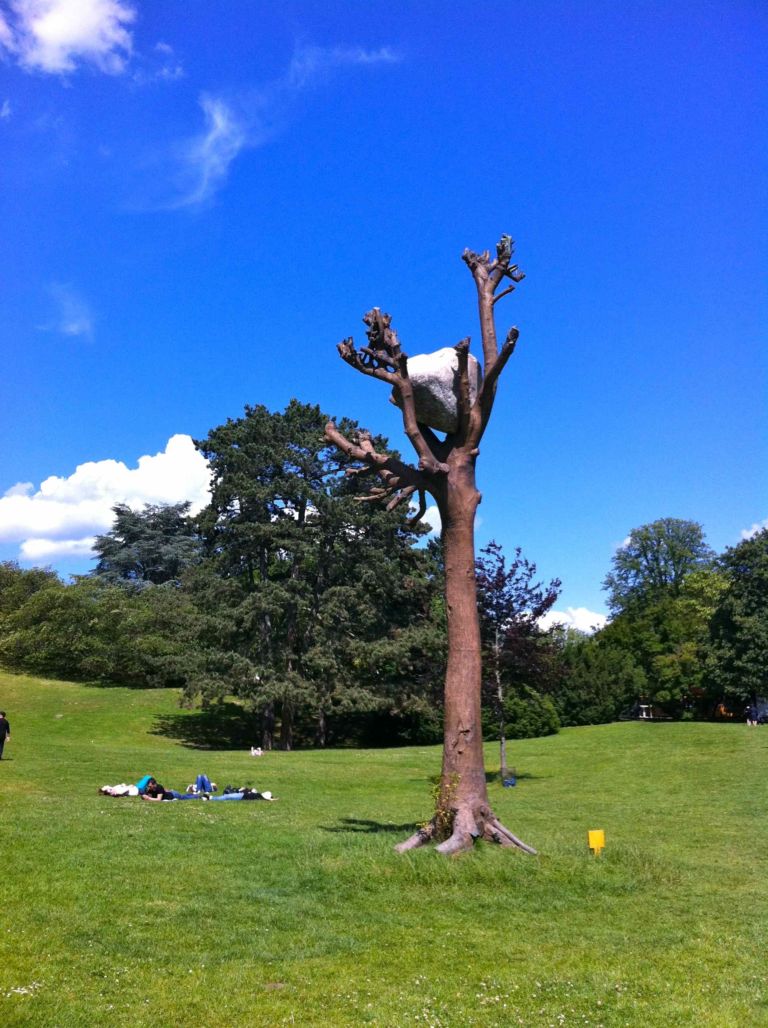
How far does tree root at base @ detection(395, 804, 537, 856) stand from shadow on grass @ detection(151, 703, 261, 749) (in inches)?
1136

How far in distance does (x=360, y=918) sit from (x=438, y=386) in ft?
22.1

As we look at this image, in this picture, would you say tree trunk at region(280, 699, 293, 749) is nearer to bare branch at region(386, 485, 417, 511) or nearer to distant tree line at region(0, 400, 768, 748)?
distant tree line at region(0, 400, 768, 748)

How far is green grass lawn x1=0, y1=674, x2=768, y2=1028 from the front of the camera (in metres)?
5.45

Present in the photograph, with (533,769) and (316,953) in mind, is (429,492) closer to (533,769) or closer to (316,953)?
(316,953)

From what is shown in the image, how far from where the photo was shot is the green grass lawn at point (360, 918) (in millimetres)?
5445

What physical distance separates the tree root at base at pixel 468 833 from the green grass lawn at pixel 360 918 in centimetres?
27

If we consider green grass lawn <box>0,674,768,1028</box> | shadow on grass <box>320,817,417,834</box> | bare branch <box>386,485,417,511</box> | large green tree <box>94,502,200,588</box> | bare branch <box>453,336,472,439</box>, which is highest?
large green tree <box>94,502,200,588</box>

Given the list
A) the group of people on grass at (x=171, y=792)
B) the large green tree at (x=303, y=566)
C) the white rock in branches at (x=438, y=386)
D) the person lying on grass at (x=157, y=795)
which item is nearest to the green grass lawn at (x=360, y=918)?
the group of people on grass at (x=171, y=792)

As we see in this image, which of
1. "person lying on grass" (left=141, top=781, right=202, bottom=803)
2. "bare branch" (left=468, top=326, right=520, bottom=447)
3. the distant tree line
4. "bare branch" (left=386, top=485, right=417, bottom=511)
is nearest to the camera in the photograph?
"bare branch" (left=468, top=326, right=520, bottom=447)

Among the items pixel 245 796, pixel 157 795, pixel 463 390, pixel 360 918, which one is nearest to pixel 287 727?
pixel 245 796

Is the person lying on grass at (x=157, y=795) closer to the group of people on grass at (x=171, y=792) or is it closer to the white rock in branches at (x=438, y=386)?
the group of people on grass at (x=171, y=792)

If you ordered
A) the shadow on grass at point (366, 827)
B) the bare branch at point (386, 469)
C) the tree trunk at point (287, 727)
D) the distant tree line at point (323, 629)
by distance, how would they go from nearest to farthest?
the bare branch at point (386, 469) < the shadow on grass at point (366, 827) < the distant tree line at point (323, 629) < the tree trunk at point (287, 727)

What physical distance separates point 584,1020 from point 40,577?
2136 inches

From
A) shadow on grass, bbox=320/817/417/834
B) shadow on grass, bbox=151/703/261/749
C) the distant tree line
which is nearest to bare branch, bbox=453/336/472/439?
shadow on grass, bbox=320/817/417/834
